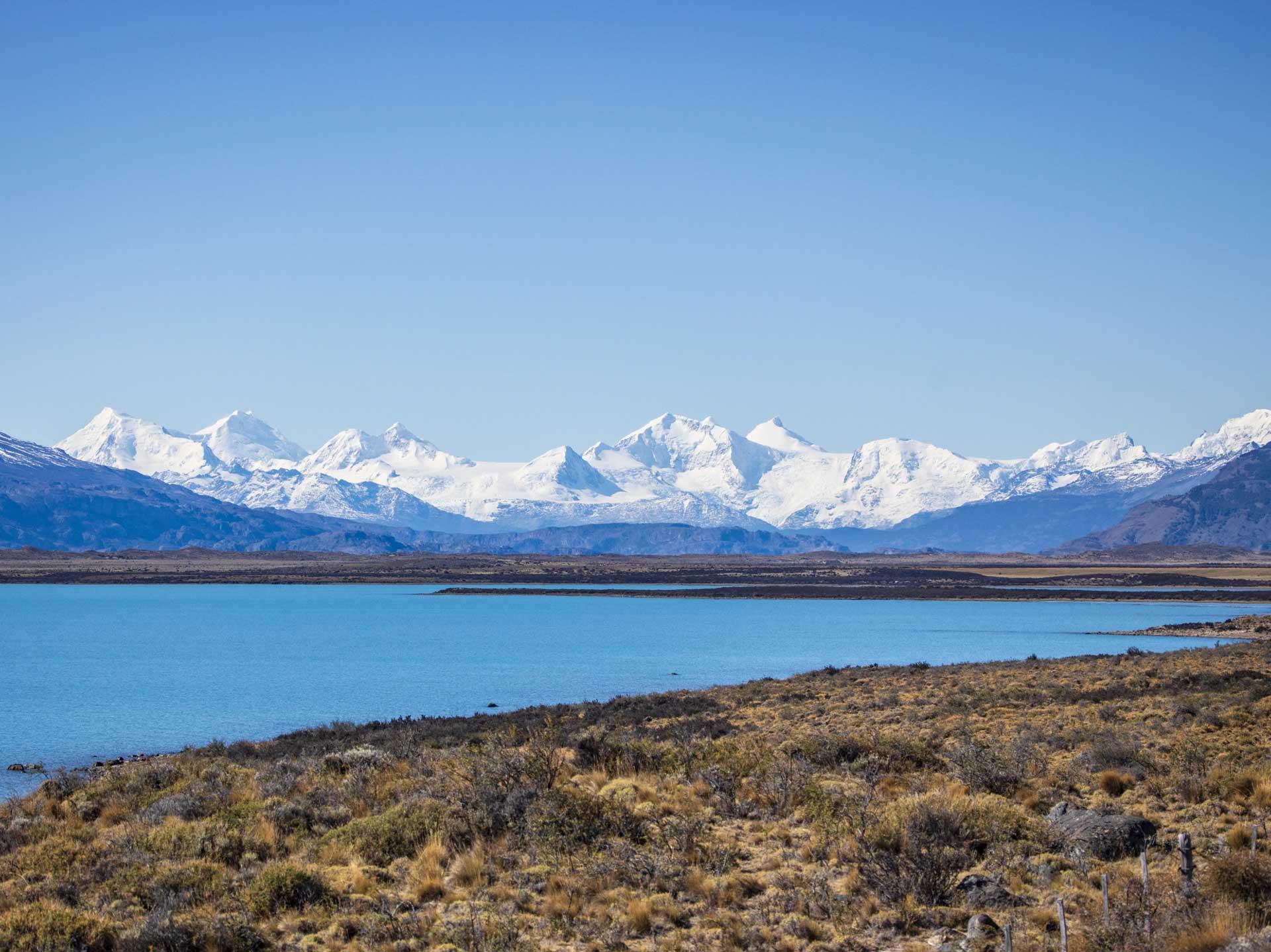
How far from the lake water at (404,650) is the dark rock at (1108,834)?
2141 cm

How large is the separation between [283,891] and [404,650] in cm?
5563

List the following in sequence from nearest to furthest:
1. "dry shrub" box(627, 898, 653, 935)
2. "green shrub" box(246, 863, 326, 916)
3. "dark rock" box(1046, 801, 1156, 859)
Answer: "dry shrub" box(627, 898, 653, 935) → "green shrub" box(246, 863, 326, 916) → "dark rock" box(1046, 801, 1156, 859)

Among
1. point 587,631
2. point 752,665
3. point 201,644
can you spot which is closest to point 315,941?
point 752,665

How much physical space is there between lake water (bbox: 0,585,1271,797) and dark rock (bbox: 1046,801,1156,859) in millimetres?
21405

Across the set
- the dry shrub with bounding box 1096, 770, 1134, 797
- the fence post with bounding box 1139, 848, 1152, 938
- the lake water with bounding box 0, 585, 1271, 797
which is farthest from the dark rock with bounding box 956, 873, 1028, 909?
the lake water with bounding box 0, 585, 1271, 797

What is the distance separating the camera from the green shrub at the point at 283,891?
12.2m

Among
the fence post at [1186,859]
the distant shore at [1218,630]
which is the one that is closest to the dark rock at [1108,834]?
the fence post at [1186,859]

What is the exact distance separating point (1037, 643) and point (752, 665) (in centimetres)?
2255

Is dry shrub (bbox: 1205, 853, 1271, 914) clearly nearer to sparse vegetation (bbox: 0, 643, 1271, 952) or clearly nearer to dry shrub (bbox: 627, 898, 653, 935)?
sparse vegetation (bbox: 0, 643, 1271, 952)

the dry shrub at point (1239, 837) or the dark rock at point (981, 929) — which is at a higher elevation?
the dry shrub at point (1239, 837)

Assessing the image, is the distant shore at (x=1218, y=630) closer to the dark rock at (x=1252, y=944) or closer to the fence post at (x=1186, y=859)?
the fence post at (x=1186, y=859)

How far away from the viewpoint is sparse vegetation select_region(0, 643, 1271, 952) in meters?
11.2

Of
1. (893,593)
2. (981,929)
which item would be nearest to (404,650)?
(981,929)

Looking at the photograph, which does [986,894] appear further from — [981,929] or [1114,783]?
[1114,783]
